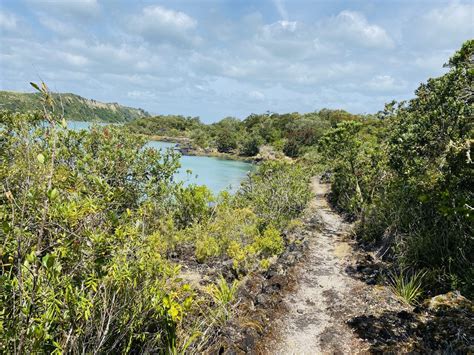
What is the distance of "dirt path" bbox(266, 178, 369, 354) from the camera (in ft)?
17.1

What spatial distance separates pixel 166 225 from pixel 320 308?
541cm

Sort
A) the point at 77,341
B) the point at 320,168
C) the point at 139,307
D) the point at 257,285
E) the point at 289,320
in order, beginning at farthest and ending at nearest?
the point at 320,168 → the point at 257,285 → the point at 289,320 → the point at 139,307 → the point at 77,341

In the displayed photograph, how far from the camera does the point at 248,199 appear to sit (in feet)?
53.6

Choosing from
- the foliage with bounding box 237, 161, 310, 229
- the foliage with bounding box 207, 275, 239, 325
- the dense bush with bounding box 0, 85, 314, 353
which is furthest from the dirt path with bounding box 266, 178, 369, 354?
the foliage with bounding box 237, 161, 310, 229

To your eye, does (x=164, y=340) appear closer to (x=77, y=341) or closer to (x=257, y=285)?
(x=77, y=341)

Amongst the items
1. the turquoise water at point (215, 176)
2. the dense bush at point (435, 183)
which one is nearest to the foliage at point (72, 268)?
the dense bush at point (435, 183)

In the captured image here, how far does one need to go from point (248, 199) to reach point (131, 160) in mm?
7704

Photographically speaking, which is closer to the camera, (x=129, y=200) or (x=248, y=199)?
(x=129, y=200)

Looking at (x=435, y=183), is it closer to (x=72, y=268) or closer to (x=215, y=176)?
(x=72, y=268)

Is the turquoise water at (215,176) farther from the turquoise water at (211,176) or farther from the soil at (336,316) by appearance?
the soil at (336,316)

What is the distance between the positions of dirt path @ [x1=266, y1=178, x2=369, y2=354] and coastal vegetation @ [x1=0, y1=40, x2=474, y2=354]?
34.9 inches

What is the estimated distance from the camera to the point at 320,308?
6.53 m

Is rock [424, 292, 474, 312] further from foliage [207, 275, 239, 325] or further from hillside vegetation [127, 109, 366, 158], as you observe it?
hillside vegetation [127, 109, 366, 158]

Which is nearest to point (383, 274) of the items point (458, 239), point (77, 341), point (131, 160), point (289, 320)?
point (458, 239)
